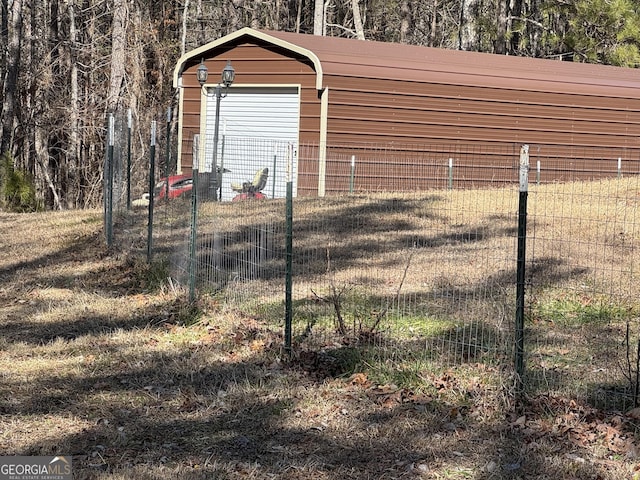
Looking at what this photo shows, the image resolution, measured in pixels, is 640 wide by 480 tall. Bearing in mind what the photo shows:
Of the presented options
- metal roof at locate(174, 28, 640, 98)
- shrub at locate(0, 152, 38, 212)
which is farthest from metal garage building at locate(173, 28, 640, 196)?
shrub at locate(0, 152, 38, 212)

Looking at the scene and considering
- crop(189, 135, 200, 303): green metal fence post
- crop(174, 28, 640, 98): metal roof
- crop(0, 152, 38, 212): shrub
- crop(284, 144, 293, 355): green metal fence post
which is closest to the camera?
crop(284, 144, 293, 355): green metal fence post

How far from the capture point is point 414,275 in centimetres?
1016

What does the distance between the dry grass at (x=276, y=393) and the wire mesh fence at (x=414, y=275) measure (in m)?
0.06

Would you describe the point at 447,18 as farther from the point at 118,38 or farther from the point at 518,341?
the point at 518,341

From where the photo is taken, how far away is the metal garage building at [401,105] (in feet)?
62.2

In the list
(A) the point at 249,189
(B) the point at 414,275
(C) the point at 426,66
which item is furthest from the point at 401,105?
(A) the point at 249,189

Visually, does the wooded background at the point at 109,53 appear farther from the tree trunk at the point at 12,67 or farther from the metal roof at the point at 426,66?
the metal roof at the point at 426,66

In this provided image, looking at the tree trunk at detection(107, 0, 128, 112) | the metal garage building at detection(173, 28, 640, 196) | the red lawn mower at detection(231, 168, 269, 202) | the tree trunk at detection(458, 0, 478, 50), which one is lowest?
the red lawn mower at detection(231, 168, 269, 202)

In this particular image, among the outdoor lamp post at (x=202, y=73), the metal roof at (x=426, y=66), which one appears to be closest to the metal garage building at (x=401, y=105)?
the metal roof at (x=426, y=66)

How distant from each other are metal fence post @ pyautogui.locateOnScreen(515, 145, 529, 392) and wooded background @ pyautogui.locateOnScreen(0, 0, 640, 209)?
610 inches

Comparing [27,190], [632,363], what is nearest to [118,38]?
[27,190]

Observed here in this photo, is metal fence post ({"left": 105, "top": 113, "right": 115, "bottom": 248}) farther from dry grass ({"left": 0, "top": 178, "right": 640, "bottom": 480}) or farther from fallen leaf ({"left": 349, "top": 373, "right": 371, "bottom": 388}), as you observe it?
fallen leaf ({"left": 349, "top": 373, "right": 371, "bottom": 388})

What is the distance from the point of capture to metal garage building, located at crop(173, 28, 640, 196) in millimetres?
18953

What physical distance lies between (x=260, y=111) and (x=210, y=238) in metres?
11.8
